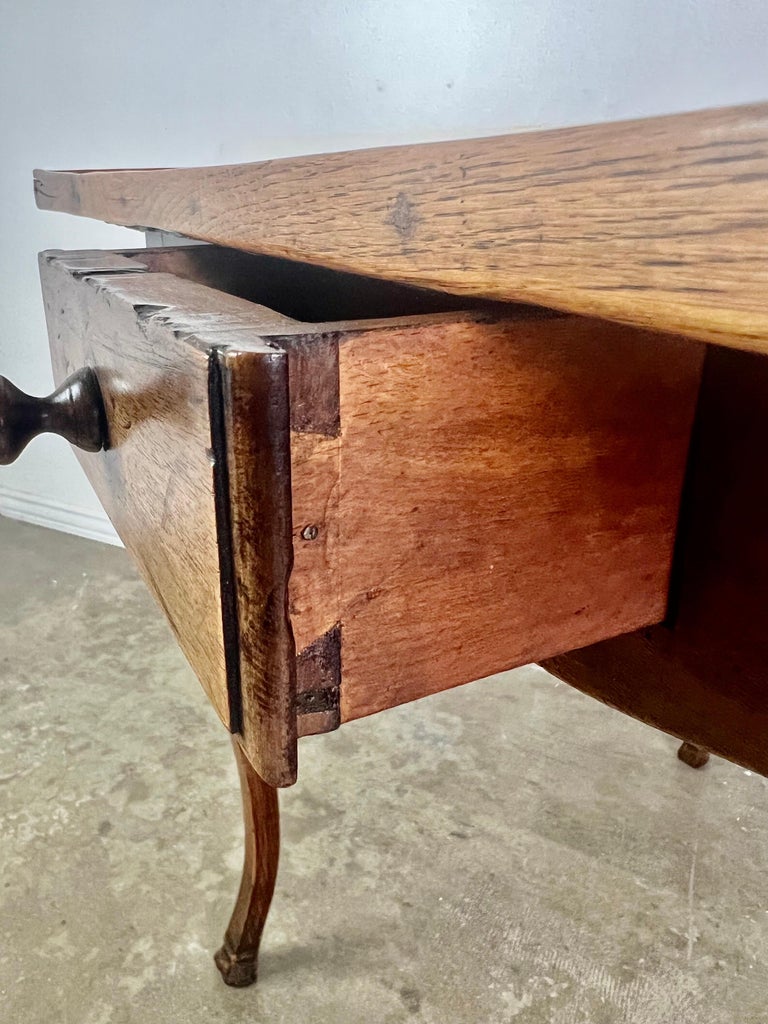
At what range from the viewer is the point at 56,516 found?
6.61 ft

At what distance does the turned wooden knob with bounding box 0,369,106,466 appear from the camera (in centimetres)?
55

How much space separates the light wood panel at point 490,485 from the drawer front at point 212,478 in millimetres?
38

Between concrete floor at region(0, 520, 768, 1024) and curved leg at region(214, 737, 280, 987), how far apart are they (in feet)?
0.09

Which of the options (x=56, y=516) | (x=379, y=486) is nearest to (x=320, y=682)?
(x=379, y=486)

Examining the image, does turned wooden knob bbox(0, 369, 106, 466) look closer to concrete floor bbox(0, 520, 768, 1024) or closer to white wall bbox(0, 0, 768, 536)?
concrete floor bbox(0, 520, 768, 1024)

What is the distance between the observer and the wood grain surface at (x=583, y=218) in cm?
26

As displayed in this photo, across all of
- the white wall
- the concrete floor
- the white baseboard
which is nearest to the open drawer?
the concrete floor

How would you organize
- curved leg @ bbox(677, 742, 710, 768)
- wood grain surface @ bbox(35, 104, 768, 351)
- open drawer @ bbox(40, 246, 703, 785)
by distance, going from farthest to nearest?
curved leg @ bbox(677, 742, 710, 768)
open drawer @ bbox(40, 246, 703, 785)
wood grain surface @ bbox(35, 104, 768, 351)

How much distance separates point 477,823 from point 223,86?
1287mm

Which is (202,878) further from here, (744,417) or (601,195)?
(601,195)

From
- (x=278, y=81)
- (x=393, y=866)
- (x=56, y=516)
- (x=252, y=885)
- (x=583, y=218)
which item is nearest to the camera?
(x=583, y=218)

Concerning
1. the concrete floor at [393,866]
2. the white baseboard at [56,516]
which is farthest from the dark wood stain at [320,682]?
the white baseboard at [56,516]

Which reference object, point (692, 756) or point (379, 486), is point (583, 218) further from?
point (692, 756)

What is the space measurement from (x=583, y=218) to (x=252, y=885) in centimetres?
72
